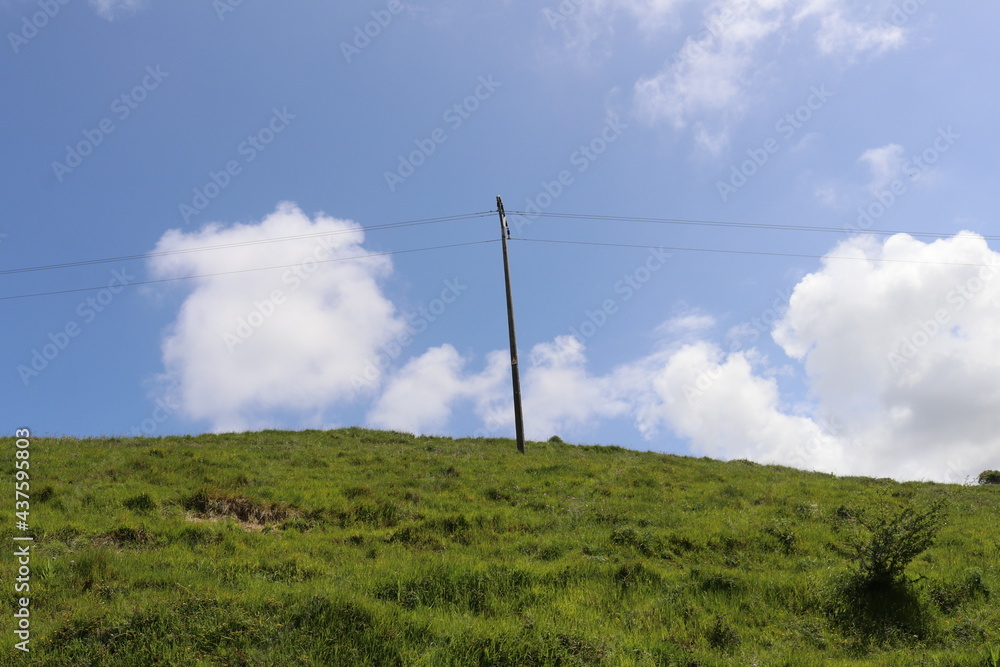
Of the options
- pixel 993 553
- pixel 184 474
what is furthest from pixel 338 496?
pixel 993 553

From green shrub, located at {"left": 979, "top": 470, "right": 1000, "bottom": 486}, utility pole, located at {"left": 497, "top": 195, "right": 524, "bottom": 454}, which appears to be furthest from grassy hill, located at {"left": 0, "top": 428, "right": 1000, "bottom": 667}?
green shrub, located at {"left": 979, "top": 470, "right": 1000, "bottom": 486}

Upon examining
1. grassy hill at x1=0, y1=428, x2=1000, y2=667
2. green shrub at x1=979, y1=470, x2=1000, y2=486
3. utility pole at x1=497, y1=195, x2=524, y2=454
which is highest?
utility pole at x1=497, y1=195, x2=524, y2=454

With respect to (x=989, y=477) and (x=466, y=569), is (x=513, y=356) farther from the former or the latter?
(x=989, y=477)

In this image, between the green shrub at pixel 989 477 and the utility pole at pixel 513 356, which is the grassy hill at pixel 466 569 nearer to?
the utility pole at pixel 513 356

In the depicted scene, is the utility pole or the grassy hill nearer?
the grassy hill

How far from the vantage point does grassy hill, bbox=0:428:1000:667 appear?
7.98 meters

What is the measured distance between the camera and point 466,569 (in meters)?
10.5

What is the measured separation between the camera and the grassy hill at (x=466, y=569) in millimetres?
7977

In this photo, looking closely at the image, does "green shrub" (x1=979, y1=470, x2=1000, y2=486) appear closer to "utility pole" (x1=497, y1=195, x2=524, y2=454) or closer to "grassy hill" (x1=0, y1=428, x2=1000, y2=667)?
"grassy hill" (x1=0, y1=428, x2=1000, y2=667)

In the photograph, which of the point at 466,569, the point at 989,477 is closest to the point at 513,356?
the point at 466,569

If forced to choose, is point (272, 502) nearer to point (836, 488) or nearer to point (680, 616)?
point (680, 616)

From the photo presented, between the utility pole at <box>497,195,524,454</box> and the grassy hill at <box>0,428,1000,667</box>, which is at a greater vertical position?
the utility pole at <box>497,195,524,454</box>

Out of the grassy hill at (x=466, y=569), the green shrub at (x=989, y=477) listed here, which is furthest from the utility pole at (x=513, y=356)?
the green shrub at (x=989, y=477)

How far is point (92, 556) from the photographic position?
1041 cm
